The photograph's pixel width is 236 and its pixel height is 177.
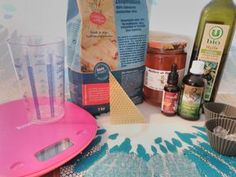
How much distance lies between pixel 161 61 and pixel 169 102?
10cm

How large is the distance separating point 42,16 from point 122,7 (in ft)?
0.83

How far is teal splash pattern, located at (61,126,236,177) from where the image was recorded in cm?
40

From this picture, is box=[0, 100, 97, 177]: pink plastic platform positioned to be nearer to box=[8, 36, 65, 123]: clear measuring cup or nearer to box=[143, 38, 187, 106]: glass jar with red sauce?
box=[8, 36, 65, 123]: clear measuring cup

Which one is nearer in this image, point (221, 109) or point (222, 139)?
point (222, 139)

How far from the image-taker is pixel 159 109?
63 cm

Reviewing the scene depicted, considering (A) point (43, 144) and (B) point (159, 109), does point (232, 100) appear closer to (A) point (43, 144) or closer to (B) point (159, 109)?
(B) point (159, 109)

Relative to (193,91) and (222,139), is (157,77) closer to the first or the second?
(193,91)

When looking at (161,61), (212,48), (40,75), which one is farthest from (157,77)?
(40,75)

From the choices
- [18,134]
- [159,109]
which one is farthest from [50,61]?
[159,109]

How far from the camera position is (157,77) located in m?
0.61

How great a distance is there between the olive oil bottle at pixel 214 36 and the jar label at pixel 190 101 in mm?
74

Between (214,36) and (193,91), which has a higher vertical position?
(214,36)

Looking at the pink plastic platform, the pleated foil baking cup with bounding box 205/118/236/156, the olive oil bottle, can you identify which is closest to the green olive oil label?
the olive oil bottle

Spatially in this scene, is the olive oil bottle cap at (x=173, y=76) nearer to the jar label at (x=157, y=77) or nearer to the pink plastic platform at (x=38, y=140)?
the jar label at (x=157, y=77)
